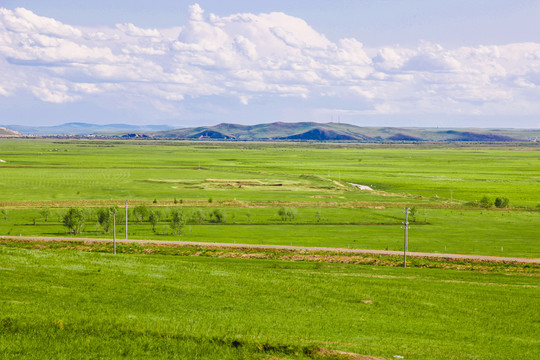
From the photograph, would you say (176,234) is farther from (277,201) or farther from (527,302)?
(527,302)

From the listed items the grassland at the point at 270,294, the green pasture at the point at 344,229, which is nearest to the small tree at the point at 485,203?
the green pasture at the point at 344,229

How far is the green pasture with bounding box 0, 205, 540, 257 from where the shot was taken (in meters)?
71.2

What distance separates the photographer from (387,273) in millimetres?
49750

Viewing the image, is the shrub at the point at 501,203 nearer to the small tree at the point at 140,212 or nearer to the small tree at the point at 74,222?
the small tree at the point at 140,212

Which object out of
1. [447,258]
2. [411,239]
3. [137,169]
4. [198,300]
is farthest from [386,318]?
[137,169]

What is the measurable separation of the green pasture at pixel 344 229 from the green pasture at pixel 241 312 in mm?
24101

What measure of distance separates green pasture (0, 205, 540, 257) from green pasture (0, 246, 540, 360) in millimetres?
24101

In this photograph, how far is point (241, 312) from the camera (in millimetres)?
30062

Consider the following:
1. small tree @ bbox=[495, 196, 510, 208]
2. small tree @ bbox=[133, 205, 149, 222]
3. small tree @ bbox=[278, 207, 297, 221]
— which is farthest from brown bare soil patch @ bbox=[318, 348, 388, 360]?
small tree @ bbox=[495, 196, 510, 208]

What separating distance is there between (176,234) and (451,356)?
58.4m

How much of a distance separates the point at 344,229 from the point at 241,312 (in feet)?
183

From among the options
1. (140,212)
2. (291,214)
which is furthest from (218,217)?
(140,212)

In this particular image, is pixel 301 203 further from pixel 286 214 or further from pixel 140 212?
pixel 140 212

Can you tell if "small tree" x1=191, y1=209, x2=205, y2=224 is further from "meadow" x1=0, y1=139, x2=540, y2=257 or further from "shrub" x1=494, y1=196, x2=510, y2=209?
"shrub" x1=494, y1=196, x2=510, y2=209
